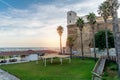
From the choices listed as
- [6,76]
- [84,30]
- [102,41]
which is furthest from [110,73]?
[84,30]

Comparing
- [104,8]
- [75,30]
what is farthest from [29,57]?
[104,8]

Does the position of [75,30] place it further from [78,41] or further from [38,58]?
[38,58]

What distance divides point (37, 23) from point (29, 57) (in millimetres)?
15196

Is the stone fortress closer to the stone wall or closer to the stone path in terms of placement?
the stone wall

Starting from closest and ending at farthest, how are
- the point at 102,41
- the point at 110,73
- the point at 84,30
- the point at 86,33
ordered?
the point at 110,73 → the point at 102,41 → the point at 86,33 → the point at 84,30

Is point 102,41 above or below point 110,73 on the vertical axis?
above

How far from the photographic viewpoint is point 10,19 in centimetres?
5244

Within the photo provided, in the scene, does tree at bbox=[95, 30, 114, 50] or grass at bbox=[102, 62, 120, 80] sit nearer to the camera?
grass at bbox=[102, 62, 120, 80]

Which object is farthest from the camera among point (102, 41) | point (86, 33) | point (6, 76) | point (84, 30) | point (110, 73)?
point (84, 30)

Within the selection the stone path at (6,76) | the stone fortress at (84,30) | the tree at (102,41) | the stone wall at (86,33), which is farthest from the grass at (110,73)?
the stone fortress at (84,30)

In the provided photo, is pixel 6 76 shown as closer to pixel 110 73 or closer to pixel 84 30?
pixel 110 73

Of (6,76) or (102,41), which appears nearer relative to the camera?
(6,76)

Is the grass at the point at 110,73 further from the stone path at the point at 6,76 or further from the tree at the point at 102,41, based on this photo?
the stone path at the point at 6,76

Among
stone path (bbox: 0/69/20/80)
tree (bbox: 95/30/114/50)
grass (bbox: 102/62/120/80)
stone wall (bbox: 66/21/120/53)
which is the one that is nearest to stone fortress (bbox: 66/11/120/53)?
stone wall (bbox: 66/21/120/53)
